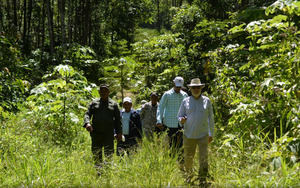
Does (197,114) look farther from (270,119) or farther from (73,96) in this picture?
(73,96)

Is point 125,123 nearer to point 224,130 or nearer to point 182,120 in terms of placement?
point 182,120

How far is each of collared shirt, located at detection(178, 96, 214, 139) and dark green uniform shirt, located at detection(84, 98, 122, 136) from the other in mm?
1394

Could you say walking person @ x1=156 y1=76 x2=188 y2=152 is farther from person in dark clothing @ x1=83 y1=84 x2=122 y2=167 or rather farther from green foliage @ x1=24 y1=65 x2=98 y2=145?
green foliage @ x1=24 y1=65 x2=98 y2=145

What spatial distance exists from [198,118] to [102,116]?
71.9 inches

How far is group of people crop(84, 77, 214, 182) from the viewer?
483 centimetres

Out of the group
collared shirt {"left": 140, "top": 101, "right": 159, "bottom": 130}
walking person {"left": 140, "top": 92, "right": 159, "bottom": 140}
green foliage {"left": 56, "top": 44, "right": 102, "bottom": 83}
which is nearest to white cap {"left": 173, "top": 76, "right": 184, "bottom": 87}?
walking person {"left": 140, "top": 92, "right": 159, "bottom": 140}

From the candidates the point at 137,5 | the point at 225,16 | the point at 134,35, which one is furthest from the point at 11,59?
the point at 134,35

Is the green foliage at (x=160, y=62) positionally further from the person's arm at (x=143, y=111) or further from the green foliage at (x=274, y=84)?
the green foliage at (x=274, y=84)

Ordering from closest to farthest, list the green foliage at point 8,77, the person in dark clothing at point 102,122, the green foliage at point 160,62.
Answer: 1. the person in dark clothing at point 102,122
2. the green foliage at point 8,77
3. the green foliage at point 160,62

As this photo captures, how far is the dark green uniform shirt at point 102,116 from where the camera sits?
5422 millimetres

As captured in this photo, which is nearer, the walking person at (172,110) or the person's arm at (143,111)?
the walking person at (172,110)

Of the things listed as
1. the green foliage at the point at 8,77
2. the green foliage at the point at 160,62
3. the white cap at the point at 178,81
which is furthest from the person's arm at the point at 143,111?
the green foliage at the point at 160,62

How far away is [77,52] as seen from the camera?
12125mm

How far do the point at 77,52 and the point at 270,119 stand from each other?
30.5 ft
